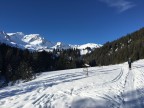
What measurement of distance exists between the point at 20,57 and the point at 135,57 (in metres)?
67.0

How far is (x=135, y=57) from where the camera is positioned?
5413 inches

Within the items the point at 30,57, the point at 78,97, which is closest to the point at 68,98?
the point at 78,97

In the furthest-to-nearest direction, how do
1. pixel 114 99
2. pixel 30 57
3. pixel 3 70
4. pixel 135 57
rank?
pixel 135 57 → pixel 30 57 → pixel 3 70 → pixel 114 99

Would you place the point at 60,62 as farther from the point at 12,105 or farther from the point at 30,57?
the point at 12,105

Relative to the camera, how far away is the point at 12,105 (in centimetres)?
1248

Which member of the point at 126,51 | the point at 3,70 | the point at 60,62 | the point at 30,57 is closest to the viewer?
the point at 3,70

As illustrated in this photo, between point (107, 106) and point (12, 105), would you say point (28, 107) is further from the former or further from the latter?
point (107, 106)

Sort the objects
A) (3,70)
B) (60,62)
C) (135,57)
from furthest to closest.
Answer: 1. (135,57)
2. (60,62)
3. (3,70)

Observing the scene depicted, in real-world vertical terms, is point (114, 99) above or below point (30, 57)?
below

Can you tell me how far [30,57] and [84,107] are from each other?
9342 centimetres

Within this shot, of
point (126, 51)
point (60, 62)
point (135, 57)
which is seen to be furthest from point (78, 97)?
point (126, 51)

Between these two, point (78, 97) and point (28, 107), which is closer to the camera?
point (28, 107)

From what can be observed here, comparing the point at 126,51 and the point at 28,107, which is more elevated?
the point at 126,51

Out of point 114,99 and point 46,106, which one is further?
point 114,99
